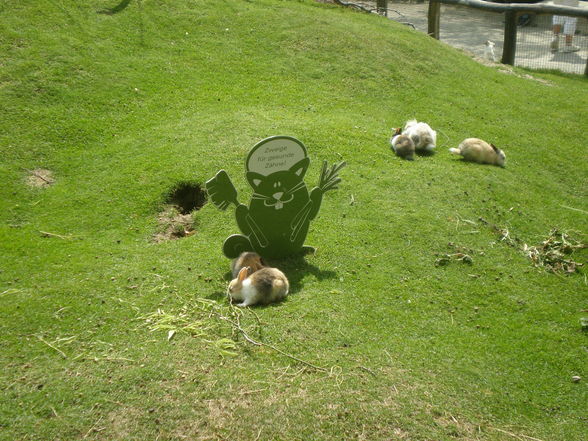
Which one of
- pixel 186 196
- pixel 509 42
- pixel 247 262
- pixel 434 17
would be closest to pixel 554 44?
Result: pixel 509 42

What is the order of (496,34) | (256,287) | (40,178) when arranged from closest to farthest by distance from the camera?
1. (256,287)
2. (40,178)
3. (496,34)

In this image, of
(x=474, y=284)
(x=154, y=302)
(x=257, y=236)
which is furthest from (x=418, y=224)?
(x=154, y=302)

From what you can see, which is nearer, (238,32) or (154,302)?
(154,302)

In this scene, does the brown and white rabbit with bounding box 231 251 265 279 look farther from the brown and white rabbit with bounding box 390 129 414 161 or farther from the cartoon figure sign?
the brown and white rabbit with bounding box 390 129 414 161

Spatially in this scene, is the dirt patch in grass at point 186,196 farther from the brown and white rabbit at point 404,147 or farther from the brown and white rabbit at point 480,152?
the brown and white rabbit at point 480,152

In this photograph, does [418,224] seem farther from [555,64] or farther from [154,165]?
[555,64]

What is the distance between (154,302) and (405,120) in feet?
24.9

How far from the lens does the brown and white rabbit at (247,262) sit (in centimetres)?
676

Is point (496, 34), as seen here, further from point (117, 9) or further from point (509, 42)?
point (117, 9)

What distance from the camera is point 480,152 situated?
10789 millimetres

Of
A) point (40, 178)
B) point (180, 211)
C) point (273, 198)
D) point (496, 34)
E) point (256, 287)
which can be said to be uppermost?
point (273, 198)

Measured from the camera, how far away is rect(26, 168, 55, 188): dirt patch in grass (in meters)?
9.05

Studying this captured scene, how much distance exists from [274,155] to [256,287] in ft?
5.13

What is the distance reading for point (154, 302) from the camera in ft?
21.3
